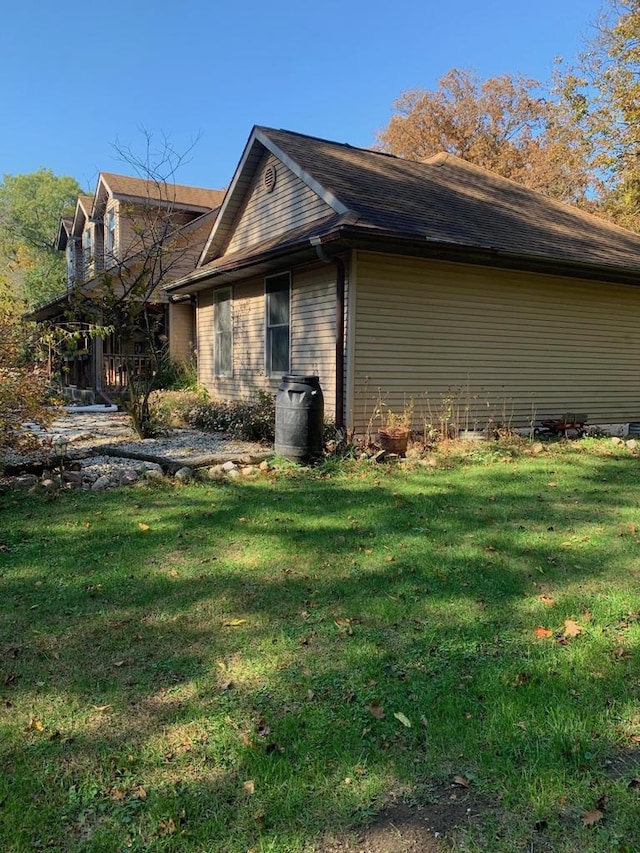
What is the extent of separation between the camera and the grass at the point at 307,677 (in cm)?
186

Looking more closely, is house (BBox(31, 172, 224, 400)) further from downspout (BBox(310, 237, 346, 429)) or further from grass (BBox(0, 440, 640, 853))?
grass (BBox(0, 440, 640, 853))

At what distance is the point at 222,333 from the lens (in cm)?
1223

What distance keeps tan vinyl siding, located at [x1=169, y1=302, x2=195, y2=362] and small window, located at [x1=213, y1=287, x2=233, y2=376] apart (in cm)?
445

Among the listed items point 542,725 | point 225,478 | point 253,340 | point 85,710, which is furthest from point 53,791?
point 253,340

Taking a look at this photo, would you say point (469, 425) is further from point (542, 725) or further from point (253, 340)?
point (542, 725)

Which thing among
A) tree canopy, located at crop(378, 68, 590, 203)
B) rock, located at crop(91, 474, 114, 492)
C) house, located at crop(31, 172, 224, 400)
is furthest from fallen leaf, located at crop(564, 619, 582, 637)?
tree canopy, located at crop(378, 68, 590, 203)

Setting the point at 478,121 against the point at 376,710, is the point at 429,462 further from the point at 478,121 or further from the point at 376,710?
the point at 478,121

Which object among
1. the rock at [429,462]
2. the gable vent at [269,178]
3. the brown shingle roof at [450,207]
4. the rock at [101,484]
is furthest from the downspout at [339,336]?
the gable vent at [269,178]

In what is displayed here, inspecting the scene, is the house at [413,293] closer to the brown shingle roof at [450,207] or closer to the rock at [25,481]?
the brown shingle roof at [450,207]

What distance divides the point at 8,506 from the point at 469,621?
13.7 feet

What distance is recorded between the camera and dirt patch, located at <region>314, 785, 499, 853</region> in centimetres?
172

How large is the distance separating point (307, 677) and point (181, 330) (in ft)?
51.4

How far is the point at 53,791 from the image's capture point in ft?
6.34

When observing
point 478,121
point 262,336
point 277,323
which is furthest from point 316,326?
point 478,121
